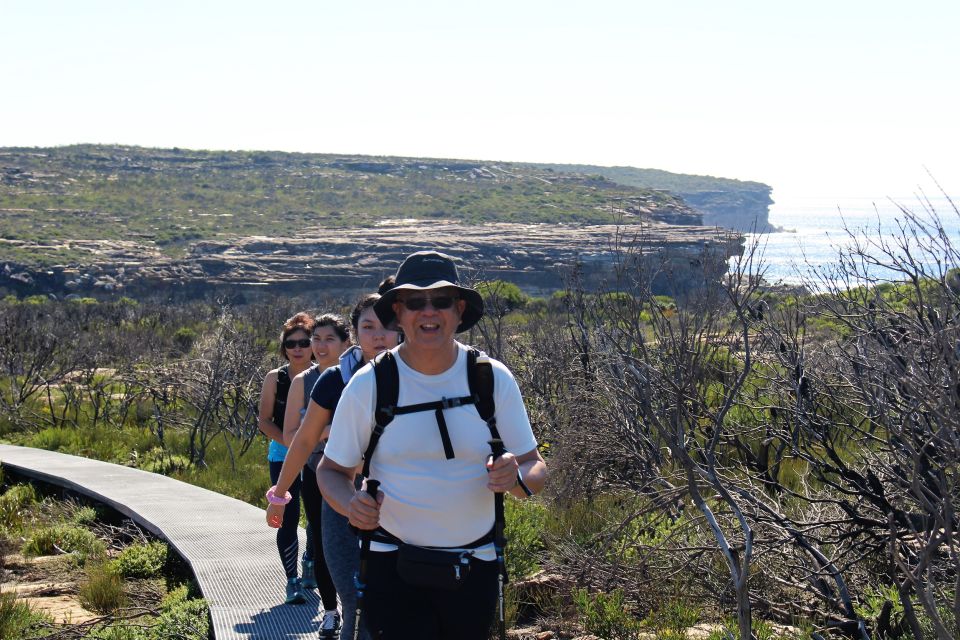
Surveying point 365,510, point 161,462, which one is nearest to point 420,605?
point 365,510

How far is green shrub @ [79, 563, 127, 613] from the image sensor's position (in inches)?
268

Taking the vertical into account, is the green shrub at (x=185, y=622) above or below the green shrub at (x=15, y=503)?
above

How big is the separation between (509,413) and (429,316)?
1.31ft

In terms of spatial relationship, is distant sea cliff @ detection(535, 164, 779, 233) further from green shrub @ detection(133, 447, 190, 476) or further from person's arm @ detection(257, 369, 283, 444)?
person's arm @ detection(257, 369, 283, 444)

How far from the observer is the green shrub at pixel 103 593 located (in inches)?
268

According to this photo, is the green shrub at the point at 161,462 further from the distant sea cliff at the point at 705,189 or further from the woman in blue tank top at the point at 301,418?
the distant sea cliff at the point at 705,189

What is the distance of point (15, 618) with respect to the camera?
617 cm

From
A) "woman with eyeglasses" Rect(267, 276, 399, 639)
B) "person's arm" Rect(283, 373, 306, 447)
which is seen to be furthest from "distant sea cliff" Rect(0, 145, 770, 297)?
"woman with eyeglasses" Rect(267, 276, 399, 639)

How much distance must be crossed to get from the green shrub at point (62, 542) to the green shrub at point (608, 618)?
14.4 feet

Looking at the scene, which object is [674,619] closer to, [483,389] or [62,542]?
[483,389]

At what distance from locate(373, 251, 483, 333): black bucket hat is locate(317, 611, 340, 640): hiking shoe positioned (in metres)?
2.14

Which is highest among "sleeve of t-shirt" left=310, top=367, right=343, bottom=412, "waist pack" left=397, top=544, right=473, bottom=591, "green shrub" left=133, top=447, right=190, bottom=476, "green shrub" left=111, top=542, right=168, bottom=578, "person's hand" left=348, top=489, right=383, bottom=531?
"sleeve of t-shirt" left=310, top=367, right=343, bottom=412

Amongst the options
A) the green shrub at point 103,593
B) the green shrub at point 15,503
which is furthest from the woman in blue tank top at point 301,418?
the green shrub at point 15,503

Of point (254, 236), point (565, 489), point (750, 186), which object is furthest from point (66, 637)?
point (750, 186)
